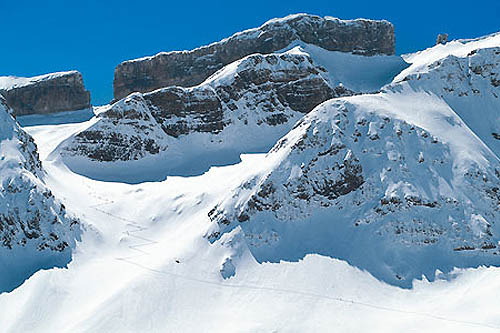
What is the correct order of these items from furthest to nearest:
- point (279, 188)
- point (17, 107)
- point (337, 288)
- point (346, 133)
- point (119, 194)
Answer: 1. point (17, 107)
2. point (119, 194)
3. point (346, 133)
4. point (279, 188)
5. point (337, 288)

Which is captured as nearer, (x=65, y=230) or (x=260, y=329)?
(x=260, y=329)

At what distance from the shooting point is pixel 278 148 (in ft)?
101

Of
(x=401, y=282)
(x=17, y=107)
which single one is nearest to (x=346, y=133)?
(x=401, y=282)

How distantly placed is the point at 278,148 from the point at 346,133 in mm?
5379

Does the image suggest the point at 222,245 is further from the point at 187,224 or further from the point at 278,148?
the point at 278,148

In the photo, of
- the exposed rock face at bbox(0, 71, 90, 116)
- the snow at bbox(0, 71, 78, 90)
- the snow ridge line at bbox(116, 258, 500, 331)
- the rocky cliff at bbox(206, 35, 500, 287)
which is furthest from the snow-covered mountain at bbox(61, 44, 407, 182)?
the snow at bbox(0, 71, 78, 90)

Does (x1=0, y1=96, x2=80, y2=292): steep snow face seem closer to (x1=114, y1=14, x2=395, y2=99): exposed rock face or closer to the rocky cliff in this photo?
the rocky cliff

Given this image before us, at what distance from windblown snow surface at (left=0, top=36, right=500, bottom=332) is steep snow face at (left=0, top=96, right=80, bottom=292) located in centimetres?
104

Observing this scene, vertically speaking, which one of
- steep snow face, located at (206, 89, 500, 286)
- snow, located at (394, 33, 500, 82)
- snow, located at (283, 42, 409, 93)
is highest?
snow, located at (394, 33, 500, 82)

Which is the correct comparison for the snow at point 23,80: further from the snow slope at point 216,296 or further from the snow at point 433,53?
the snow at point 433,53

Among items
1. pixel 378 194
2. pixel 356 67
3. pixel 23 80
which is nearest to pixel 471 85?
pixel 378 194

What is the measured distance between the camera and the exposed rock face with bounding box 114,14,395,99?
66625 mm

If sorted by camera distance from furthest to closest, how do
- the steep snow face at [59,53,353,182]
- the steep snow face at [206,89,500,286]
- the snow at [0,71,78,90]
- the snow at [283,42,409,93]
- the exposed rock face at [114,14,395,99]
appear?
the snow at [0,71,78,90] → the exposed rock face at [114,14,395,99] → the snow at [283,42,409,93] → the steep snow face at [59,53,353,182] → the steep snow face at [206,89,500,286]

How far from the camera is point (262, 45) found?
68.4 m
